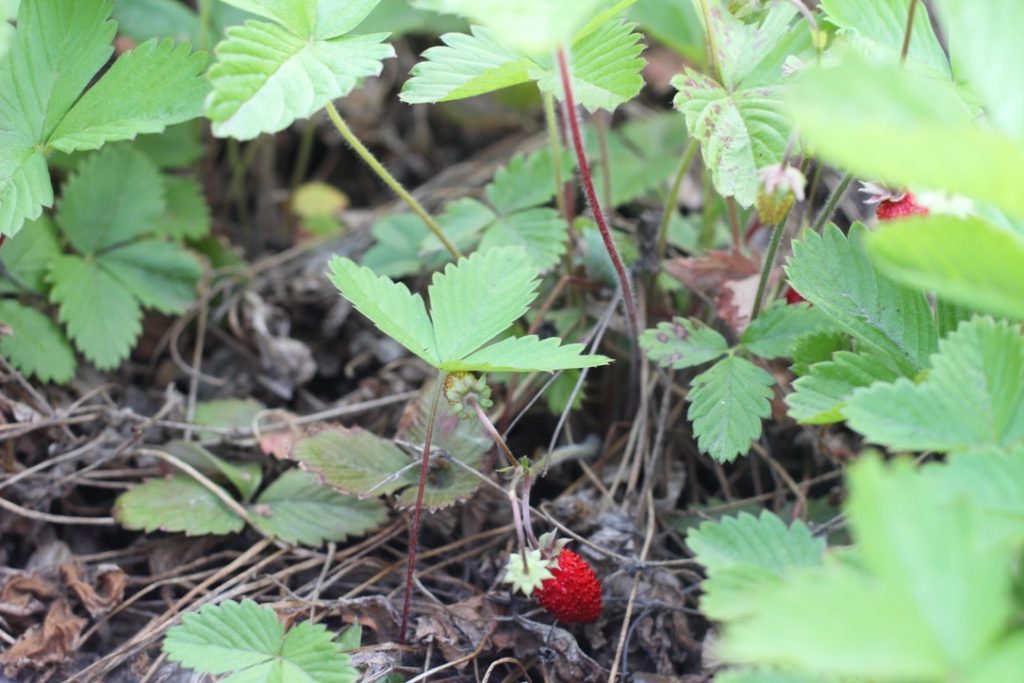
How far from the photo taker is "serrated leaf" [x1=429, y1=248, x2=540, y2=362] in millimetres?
1517

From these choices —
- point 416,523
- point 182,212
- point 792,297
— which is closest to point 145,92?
point 182,212

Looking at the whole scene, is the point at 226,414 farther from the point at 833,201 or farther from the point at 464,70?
the point at 833,201

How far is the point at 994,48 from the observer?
40.9 inches

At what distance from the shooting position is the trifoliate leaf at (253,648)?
1.41m

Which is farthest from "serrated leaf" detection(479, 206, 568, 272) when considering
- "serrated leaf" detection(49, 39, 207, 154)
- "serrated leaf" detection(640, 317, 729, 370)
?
→ "serrated leaf" detection(49, 39, 207, 154)

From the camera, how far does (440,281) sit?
5.19 ft

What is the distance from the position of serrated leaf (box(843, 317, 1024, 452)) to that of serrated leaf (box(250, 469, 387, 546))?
105cm

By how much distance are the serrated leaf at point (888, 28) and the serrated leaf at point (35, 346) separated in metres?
1.72

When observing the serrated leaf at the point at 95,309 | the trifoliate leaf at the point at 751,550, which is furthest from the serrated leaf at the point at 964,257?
the serrated leaf at the point at 95,309

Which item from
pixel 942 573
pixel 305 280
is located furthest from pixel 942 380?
pixel 305 280

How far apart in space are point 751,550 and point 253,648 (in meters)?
0.79

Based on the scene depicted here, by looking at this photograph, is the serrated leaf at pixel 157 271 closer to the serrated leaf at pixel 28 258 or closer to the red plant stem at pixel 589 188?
the serrated leaf at pixel 28 258

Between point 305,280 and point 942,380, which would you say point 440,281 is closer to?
point 942,380

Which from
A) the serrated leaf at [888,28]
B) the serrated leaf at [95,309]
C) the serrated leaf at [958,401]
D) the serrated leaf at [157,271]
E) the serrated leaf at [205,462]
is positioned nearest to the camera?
the serrated leaf at [958,401]
